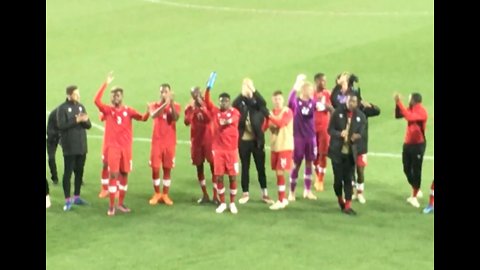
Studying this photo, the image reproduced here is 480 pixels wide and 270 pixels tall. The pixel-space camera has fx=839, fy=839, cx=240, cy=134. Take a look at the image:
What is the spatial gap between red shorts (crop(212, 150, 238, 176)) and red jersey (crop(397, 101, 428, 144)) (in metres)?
2.86

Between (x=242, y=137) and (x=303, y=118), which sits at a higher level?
(x=303, y=118)

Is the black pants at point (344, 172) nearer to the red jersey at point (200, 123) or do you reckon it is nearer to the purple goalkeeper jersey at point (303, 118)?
the purple goalkeeper jersey at point (303, 118)

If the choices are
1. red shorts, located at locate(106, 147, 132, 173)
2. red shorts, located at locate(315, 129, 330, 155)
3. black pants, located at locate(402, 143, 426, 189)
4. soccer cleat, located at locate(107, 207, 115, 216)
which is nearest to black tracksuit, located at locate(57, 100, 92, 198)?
red shorts, located at locate(106, 147, 132, 173)

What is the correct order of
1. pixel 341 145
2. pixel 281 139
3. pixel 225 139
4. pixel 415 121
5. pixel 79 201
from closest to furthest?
pixel 341 145
pixel 225 139
pixel 415 121
pixel 281 139
pixel 79 201

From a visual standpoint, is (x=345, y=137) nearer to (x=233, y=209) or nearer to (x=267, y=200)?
Answer: (x=267, y=200)

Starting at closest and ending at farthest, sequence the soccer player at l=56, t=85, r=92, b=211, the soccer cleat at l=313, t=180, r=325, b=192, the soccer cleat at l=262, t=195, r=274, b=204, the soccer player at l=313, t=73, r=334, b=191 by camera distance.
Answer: the soccer player at l=56, t=85, r=92, b=211, the soccer cleat at l=262, t=195, r=274, b=204, the soccer player at l=313, t=73, r=334, b=191, the soccer cleat at l=313, t=180, r=325, b=192

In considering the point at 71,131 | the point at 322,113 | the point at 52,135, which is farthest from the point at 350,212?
the point at 52,135

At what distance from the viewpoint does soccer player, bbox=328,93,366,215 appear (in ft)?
43.6

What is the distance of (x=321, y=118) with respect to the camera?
49.1 ft

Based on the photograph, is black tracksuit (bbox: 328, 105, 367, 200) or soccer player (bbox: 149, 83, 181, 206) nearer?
black tracksuit (bbox: 328, 105, 367, 200)

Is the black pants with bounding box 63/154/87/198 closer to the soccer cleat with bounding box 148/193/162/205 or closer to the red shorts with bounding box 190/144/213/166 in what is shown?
the soccer cleat with bounding box 148/193/162/205

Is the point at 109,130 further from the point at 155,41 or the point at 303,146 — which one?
the point at 155,41

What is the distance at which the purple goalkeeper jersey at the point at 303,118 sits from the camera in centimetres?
1421

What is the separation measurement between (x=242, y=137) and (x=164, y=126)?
1.32m
